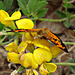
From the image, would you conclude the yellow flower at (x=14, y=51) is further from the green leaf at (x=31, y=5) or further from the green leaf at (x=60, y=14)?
the green leaf at (x=60, y=14)

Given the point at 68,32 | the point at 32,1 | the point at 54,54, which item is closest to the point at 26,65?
the point at 54,54

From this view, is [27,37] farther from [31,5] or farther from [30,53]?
[31,5]

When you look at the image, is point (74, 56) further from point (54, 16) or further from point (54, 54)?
point (54, 54)

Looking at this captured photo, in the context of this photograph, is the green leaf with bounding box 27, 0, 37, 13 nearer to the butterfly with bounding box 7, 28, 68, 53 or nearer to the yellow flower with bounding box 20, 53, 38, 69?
the butterfly with bounding box 7, 28, 68, 53

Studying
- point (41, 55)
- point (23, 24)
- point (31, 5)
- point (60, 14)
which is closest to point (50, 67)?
point (41, 55)

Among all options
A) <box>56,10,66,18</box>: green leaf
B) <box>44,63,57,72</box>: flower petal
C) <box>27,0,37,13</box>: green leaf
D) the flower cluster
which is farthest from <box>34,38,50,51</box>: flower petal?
<box>56,10,66,18</box>: green leaf

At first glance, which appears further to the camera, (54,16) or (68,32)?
(54,16)

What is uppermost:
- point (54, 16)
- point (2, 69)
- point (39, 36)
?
point (39, 36)
